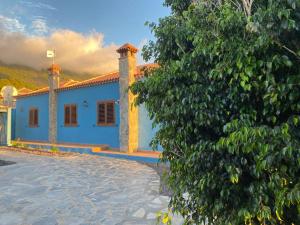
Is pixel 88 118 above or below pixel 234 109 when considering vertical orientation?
above

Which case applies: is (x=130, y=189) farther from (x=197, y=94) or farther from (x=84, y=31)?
(x=84, y=31)

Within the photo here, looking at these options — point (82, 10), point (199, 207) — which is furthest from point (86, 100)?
point (199, 207)

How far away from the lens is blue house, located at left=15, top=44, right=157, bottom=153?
1511 centimetres

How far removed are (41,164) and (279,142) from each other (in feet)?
40.1

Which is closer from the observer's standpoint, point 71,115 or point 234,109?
point 234,109

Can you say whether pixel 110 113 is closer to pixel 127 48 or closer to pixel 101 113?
pixel 101 113

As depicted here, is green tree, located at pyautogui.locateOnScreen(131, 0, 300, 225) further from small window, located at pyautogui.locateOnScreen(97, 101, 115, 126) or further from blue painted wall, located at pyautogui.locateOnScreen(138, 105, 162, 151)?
small window, located at pyautogui.locateOnScreen(97, 101, 115, 126)

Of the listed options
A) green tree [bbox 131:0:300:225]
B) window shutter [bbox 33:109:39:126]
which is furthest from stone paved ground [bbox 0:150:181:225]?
window shutter [bbox 33:109:39:126]

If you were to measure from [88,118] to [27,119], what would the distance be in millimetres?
8471

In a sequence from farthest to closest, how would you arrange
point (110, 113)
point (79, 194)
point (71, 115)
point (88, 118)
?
1. point (71, 115)
2. point (88, 118)
3. point (110, 113)
4. point (79, 194)

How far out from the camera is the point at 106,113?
16672 millimetres

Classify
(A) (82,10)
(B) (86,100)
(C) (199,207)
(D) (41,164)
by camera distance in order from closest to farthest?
(C) (199,207), (D) (41,164), (A) (82,10), (B) (86,100)

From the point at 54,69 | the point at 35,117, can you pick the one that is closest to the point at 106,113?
the point at 54,69

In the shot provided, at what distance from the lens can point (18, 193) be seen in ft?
25.1
